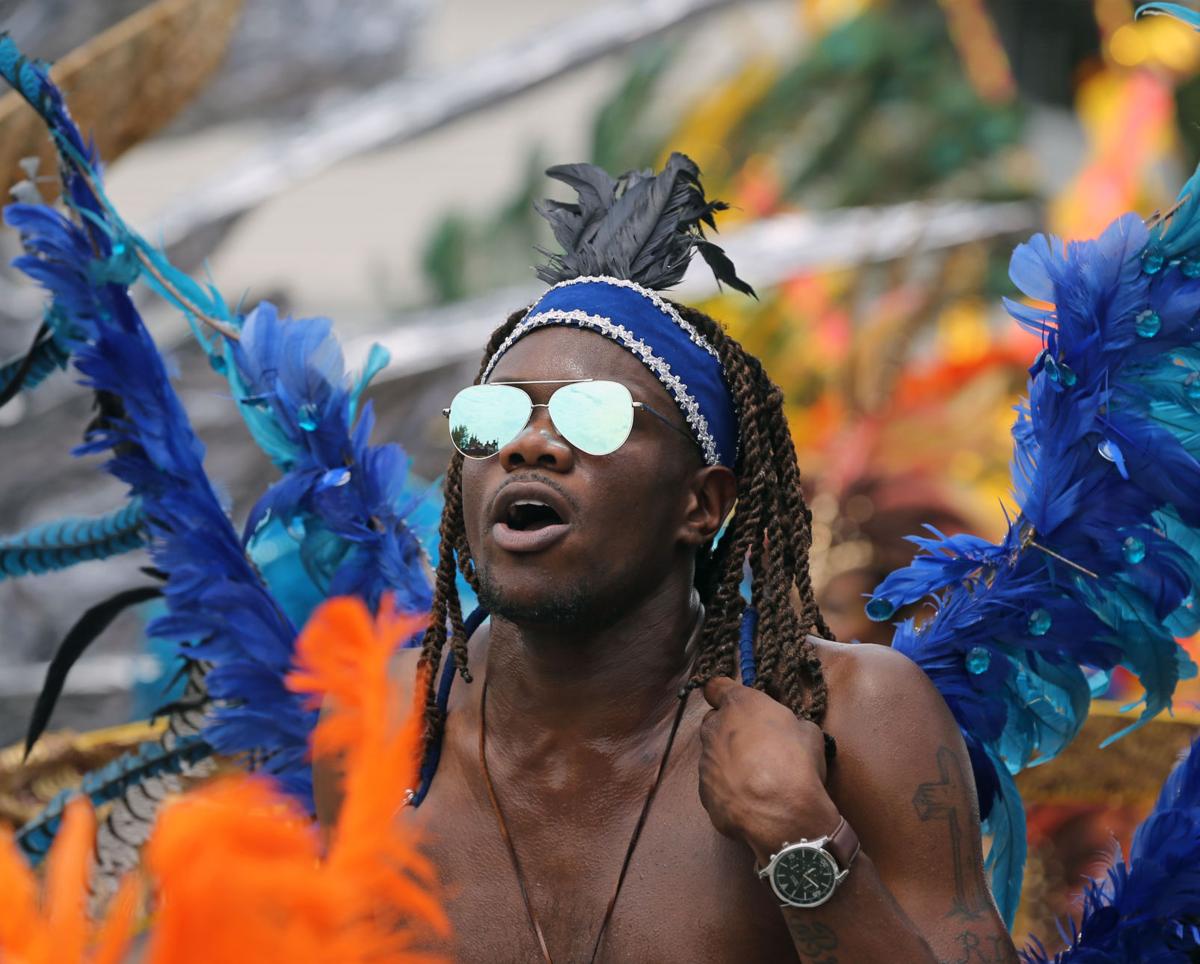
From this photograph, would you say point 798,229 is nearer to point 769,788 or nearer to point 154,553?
point 154,553

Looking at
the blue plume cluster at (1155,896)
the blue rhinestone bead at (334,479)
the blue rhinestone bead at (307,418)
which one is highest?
the blue rhinestone bead at (307,418)

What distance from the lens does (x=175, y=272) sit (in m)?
3.51

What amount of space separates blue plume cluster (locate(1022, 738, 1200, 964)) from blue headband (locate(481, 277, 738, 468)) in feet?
3.18

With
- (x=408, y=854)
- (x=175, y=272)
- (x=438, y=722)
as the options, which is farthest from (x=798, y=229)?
(x=408, y=854)

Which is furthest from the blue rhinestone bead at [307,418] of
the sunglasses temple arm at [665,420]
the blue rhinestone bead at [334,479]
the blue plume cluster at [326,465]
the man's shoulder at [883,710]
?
the man's shoulder at [883,710]

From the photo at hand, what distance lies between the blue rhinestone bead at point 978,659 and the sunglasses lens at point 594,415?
0.79m

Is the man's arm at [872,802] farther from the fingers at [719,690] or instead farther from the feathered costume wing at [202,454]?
the feathered costume wing at [202,454]

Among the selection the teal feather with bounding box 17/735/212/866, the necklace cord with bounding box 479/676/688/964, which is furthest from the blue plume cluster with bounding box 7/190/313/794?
the necklace cord with bounding box 479/676/688/964

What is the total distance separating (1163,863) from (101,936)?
6.17ft

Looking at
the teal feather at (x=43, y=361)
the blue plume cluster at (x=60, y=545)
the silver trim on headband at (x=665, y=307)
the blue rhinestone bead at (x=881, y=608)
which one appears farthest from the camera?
the blue plume cluster at (x=60, y=545)

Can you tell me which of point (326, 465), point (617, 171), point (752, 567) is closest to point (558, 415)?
point (752, 567)

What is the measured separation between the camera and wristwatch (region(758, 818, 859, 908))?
2.17 m

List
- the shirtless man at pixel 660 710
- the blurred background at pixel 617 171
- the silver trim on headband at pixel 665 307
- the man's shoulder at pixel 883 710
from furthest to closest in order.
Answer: the blurred background at pixel 617 171 < the silver trim on headband at pixel 665 307 < the man's shoulder at pixel 883 710 < the shirtless man at pixel 660 710

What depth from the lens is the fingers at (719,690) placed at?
244 centimetres
